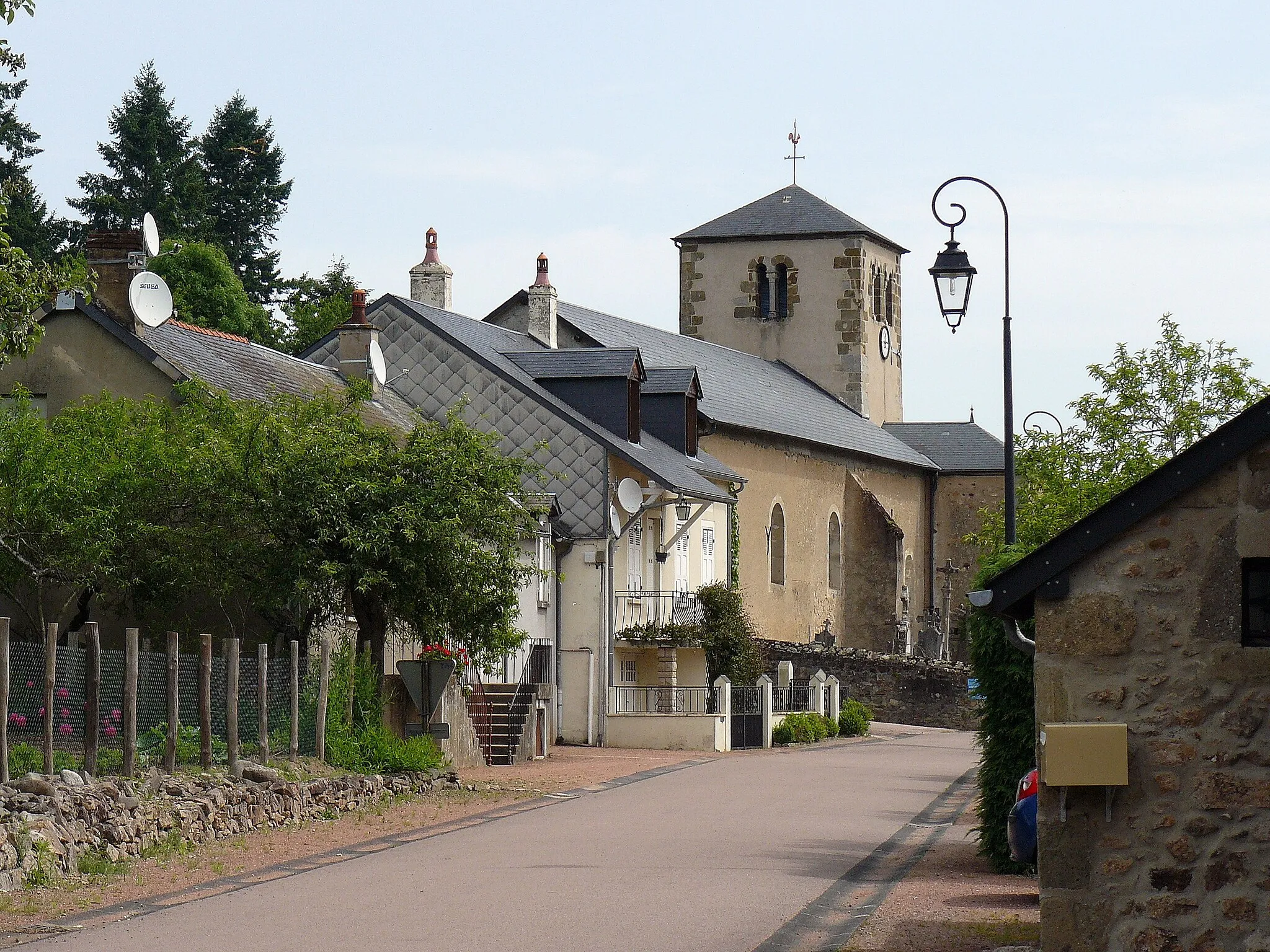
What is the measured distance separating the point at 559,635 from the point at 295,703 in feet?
45.9

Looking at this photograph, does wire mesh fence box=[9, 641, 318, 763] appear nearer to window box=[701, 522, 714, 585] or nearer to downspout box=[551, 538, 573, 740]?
downspout box=[551, 538, 573, 740]

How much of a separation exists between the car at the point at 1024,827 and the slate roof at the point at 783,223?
46960 millimetres

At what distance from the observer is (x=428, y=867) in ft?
44.2

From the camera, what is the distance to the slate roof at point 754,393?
42.6 meters

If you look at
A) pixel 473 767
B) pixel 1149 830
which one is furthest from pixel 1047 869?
pixel 473 767

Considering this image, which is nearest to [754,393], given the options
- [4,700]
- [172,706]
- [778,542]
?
[778,542]

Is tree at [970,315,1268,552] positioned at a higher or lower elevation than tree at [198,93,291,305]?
lower

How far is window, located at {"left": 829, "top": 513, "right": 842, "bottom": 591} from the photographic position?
161ft

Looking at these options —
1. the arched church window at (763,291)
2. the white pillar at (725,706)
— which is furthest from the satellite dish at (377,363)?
the arched church window at (763,291)

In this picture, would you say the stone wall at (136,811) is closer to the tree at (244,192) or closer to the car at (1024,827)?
the car at (1024,827)

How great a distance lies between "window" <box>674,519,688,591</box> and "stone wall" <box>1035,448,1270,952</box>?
27.6 m

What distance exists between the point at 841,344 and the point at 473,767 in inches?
1348

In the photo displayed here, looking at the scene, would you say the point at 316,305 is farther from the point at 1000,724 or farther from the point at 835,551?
the point at 1000,724

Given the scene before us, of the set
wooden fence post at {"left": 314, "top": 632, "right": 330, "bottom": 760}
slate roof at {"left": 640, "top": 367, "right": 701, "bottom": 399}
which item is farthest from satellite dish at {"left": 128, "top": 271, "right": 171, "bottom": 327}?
slate roof at {"left": 640, "top": 367, "right": 701, "bottom": 399}
